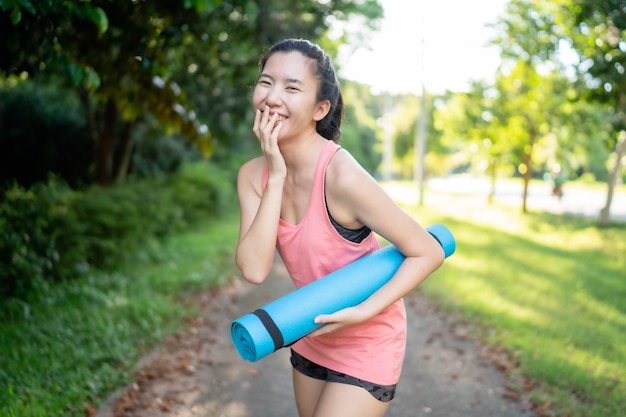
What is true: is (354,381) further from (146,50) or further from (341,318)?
(146,50)

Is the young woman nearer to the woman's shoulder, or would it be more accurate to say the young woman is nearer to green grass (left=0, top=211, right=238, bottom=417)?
the woman's shoulder

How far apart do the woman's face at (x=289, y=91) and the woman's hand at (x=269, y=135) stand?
1.1 inches

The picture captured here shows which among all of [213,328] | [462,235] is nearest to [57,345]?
[213,328]

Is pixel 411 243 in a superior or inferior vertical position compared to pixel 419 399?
superior

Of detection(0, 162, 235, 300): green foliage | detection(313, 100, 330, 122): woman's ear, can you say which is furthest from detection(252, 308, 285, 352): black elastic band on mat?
detection(0, 162, 235, 300): green foliage

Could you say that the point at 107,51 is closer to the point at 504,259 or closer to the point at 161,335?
the point at 161,335

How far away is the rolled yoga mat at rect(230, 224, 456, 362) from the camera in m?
1.89

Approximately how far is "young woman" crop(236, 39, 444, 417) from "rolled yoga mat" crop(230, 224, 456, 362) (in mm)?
54

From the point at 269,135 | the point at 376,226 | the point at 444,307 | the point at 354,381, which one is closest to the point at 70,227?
the point at 444,307

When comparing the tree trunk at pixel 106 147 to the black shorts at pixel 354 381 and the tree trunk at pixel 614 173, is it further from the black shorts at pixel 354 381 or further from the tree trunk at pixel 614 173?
the tree trunk at pixel 614 173

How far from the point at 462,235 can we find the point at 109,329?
8.91 metres

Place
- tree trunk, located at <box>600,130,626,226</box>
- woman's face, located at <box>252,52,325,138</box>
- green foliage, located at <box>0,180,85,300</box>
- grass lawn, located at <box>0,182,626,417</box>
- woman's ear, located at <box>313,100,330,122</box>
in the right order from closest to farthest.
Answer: woman's face, located at <box>252,52,325,138</box>, woman's ear, located at <box>313,100,330,122</box>, grass lawn, located at <box>0,182,626,417</box>, green foliage, located at <box>0,180,85,300</box>, tree trunk, located at <box>600,130,626,226</box>

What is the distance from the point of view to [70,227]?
22.7 feet

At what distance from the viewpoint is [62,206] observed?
23.9ft
